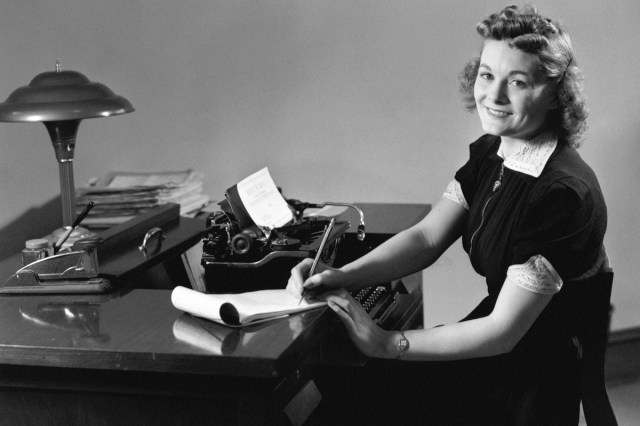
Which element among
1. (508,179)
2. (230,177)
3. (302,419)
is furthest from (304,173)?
(302,419)

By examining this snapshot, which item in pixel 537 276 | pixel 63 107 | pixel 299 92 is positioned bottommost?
pixel 537 276

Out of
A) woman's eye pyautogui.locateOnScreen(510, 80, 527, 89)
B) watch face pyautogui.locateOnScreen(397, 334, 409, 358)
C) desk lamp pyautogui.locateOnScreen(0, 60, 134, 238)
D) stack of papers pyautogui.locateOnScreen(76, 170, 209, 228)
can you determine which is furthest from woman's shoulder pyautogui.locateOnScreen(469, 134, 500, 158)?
stack of papers pyautogui.locateOnScreen(76, 170, 209, 228)

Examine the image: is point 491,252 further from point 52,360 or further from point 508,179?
point 52,360

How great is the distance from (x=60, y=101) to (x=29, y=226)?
1150mm

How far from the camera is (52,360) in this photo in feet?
5.30

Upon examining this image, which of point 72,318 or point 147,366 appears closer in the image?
point 147,366

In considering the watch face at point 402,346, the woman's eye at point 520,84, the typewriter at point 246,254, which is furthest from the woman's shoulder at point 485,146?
the watch face at point 402,346

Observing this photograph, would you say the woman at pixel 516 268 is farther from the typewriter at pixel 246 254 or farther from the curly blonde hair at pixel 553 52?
the typewriter at pixel 246 254

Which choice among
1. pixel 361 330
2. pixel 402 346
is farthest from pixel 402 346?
pixel 361 330

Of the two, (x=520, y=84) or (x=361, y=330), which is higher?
(x=520, y=84)

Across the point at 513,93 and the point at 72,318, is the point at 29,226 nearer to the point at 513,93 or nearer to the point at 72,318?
the point at 72,318

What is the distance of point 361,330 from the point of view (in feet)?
6.05

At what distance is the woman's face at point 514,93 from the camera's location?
200 centimetres

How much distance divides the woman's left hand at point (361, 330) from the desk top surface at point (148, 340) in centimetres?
4
